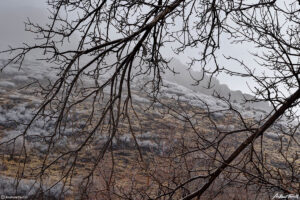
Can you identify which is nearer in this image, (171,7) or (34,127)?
(171,7)

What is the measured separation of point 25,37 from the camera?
63094 mm

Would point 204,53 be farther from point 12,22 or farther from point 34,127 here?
point 12,22

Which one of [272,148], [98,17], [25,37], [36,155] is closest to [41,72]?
[36,155]

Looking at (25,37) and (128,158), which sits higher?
(25,37)

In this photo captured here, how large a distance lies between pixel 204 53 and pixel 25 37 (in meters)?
Result: 66.9

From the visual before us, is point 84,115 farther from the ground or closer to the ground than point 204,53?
closer to the ground

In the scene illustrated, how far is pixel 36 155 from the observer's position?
9.70 metres

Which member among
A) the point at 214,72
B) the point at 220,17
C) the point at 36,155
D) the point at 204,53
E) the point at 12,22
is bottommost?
the point at 36,155

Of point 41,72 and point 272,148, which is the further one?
point 41,72

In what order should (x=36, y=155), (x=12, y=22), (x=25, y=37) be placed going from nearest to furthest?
(x=36, y=155)
(x=25, y=37)
(x=12, y=22)

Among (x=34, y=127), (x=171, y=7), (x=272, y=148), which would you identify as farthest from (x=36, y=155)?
(x=272, y=148)

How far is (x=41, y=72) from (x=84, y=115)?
13849 millimetres

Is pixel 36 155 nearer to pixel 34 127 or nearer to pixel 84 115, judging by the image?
pixel 34 127

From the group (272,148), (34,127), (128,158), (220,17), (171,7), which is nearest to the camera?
(171,7)
